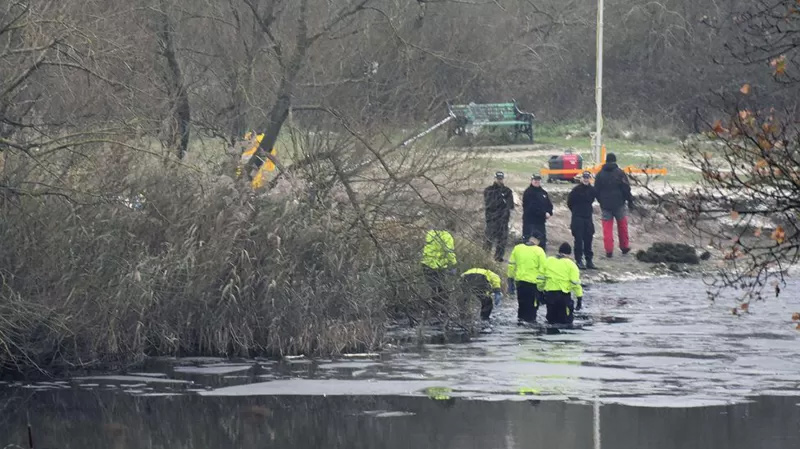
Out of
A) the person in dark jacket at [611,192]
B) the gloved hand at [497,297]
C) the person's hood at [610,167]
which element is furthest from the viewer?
the person's hood at [610,167]

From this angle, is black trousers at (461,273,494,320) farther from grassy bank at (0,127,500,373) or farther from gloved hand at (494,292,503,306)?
gloved hand at (494,292,503,306)

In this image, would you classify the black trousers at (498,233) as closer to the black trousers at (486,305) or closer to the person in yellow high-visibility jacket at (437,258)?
the black trousers at (486,305)

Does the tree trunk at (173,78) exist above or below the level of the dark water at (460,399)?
above

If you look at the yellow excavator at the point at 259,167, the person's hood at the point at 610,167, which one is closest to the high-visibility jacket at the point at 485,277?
the yellow excavator at the point at 259,167

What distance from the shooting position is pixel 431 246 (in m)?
21.4

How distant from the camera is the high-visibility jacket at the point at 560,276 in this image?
2189 centimetres

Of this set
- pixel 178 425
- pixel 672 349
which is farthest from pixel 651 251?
pixel 178 425

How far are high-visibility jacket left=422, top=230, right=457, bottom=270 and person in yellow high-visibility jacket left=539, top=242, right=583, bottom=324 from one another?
1.63 meters

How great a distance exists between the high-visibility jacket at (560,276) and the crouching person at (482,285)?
78 centimetres

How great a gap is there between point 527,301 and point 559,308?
2.03ft

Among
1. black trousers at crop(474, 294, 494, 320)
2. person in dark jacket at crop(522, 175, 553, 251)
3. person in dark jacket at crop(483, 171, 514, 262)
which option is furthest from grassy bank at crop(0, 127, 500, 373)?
A: person in dark jacket at crop(522, 175, 553, 251)

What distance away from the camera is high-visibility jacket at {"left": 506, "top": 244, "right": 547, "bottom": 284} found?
2231 centimetres

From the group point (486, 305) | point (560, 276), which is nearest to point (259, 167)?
point (486, 305)

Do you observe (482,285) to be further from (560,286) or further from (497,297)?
(497,297)
